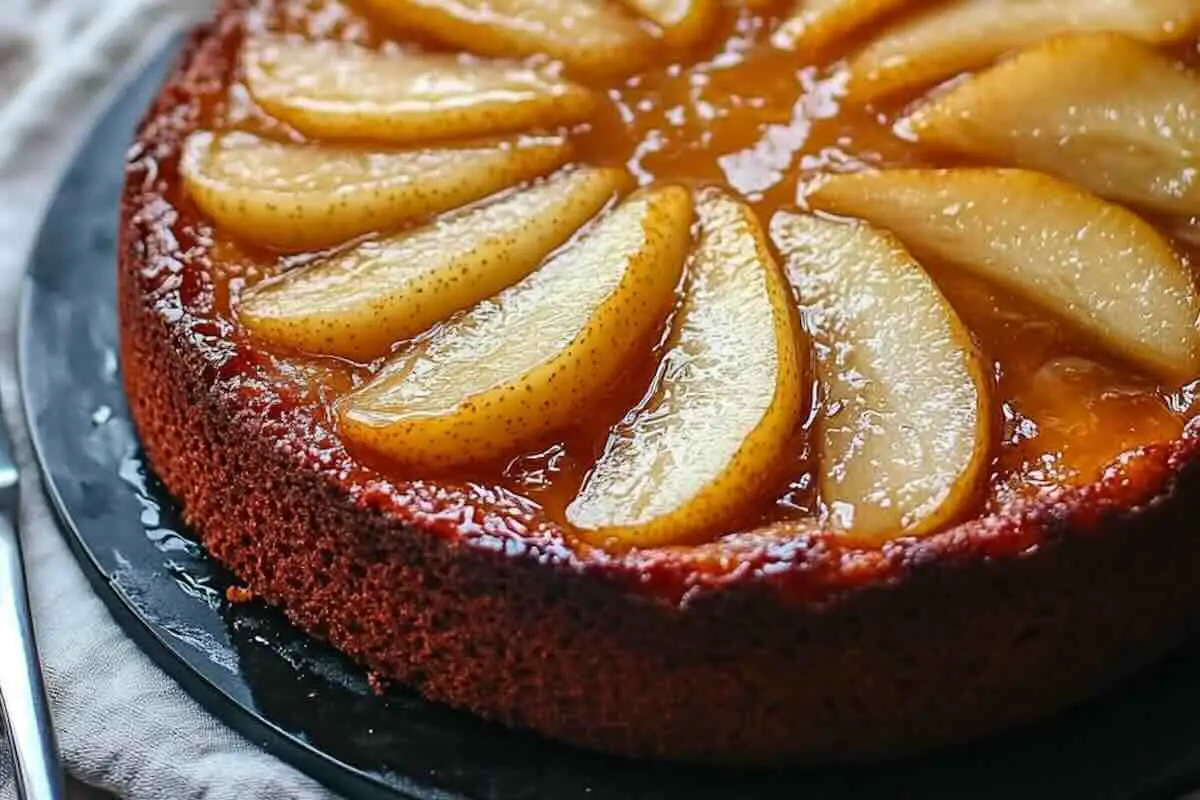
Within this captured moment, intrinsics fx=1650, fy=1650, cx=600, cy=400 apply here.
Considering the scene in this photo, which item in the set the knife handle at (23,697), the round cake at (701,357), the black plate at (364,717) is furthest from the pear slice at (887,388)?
the knife handle at (23,697)

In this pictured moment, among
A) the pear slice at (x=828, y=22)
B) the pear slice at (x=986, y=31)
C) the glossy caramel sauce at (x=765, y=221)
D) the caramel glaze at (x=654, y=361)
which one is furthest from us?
the pear slice at (x=828, y=22)

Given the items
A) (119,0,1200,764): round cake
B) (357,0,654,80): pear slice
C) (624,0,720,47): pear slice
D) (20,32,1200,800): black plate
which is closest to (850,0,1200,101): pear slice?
(119,0,1200,764): round cake

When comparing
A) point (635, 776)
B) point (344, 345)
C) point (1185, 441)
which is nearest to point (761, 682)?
point (635, 776)

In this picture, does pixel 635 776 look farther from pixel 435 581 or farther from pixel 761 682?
pixel 435 581

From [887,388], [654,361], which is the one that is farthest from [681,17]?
[887,388]

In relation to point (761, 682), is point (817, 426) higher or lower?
higher

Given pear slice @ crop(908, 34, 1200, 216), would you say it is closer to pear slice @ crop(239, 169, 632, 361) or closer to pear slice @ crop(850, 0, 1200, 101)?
pear slice @ crop(850, 0, 1200, 101)

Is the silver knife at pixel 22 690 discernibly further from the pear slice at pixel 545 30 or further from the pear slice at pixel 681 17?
the pear slice at pixel 681 17
